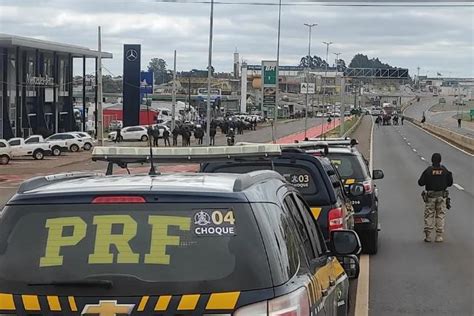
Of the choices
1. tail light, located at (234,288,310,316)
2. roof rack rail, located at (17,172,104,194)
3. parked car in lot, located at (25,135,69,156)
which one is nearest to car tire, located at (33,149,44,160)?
parked car in lot, located at (25,135,69,156)

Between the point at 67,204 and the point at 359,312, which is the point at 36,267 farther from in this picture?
the point at 359,312

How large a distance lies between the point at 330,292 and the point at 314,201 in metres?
4.06

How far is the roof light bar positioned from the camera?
21.1 ft

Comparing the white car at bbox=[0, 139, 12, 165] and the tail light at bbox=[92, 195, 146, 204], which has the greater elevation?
the tail light at bbox=[92, 195, 146, 204]

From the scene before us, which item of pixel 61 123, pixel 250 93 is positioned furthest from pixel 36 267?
pixel 250 93

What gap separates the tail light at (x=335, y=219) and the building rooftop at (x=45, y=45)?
59.7 metres

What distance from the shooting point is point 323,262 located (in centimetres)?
560

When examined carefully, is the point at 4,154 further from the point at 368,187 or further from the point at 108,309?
the point at 108,309

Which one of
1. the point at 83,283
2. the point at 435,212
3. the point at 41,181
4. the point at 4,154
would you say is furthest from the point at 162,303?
the point at 4,154

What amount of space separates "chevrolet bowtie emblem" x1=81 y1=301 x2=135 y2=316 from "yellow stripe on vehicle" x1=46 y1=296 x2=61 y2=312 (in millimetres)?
125

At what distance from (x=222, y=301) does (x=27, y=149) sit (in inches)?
2051

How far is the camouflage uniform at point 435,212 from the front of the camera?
15.4 m

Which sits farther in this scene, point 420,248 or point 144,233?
point 420,248

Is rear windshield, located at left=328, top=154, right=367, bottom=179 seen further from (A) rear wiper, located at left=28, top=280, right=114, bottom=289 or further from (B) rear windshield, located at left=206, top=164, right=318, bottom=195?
(A) rear wiper, located at left=28, top=280, right=114, bottom=289
